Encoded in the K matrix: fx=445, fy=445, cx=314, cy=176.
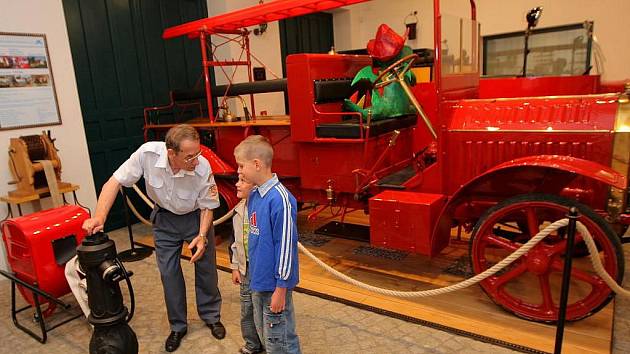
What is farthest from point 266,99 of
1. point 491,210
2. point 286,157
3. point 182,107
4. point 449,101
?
point 491,210

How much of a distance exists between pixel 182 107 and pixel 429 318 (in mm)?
4404

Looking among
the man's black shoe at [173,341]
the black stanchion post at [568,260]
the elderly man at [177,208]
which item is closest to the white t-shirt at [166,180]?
A: the elderly man at [177,208]

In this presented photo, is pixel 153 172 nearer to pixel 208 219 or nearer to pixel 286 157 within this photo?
pixel 208 219

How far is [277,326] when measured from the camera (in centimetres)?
212

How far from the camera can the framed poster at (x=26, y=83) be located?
4188mm

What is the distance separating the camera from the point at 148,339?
118 inches

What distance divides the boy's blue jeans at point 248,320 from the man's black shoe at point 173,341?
493mm

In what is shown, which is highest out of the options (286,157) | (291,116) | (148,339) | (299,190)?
(291,116)

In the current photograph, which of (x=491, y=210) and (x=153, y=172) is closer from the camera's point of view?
(x=153, y=172)

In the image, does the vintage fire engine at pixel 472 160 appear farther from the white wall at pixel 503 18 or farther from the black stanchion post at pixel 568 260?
the white wall at pixel 503 18

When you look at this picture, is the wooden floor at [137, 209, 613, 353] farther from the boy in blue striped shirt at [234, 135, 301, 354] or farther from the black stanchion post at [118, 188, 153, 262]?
the boy in blue striped shirt at [234, 135, 301, 354]

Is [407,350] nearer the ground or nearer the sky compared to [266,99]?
nearer the ground

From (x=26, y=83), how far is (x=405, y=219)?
12.6 ft

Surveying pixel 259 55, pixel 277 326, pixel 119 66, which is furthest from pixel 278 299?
pixel 259 55
